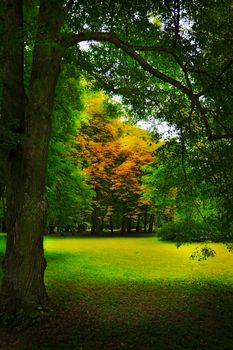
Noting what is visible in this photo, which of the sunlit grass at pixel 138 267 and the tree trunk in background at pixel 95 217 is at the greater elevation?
the tree trunk in background at pixel 95 217

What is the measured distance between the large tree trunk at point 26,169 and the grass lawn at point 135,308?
0.88 metres

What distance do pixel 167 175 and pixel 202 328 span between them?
13.6ft

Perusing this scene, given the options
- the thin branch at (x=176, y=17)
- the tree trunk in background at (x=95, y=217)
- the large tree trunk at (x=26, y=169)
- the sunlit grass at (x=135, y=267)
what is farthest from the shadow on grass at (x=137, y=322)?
the tree trunk in background at (x=95, y=217)

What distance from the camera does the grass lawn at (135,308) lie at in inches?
264

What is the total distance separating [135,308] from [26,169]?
155 inches

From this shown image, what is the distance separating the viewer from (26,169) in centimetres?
816

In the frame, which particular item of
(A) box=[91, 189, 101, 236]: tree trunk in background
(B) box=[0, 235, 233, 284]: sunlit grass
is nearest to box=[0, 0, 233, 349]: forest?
(B) box=[0, 235, 233, 284]: sunlit grass

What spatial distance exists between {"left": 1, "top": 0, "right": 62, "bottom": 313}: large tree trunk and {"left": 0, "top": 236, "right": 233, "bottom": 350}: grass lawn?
34.5 inches

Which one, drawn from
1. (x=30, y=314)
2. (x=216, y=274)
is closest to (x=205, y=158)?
(x=30, y=314)

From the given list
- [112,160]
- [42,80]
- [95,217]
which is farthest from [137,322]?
[95,217]

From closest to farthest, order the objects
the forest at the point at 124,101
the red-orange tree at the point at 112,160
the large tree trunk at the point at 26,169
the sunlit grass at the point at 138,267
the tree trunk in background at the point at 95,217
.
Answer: the forest at the point at 124,101, the large tree trunk at the point at 26,169, the sunlit grass at the point at 138,267, the red-orange tree at the point at 112,160, the tree trunk in background at the point at 95,217

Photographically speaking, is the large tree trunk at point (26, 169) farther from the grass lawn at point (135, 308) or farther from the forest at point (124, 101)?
the grass lawn at point (135, 308)

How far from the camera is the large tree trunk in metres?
7.88

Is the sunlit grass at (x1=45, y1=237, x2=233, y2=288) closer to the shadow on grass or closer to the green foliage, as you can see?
the shadow on grass
